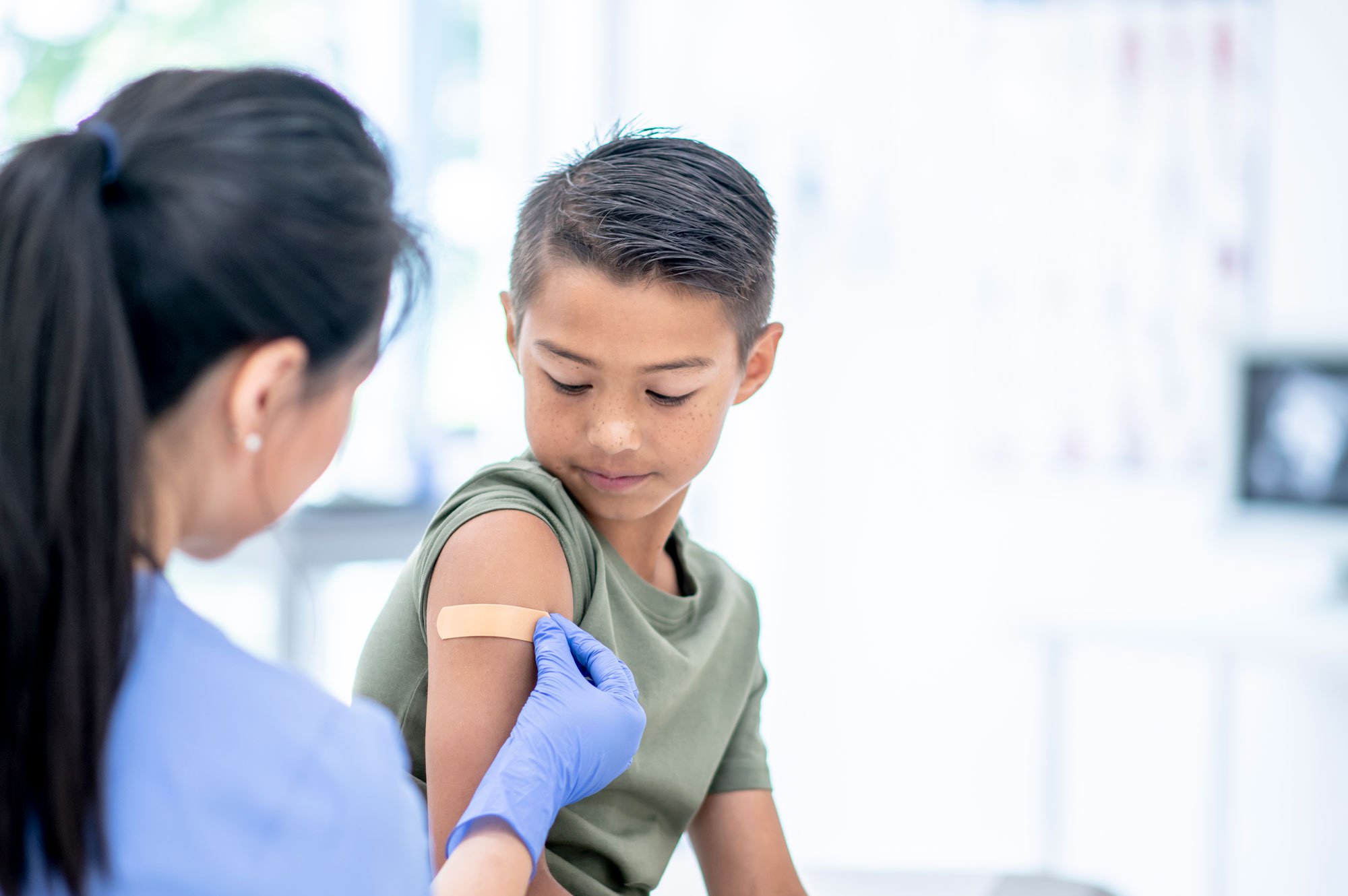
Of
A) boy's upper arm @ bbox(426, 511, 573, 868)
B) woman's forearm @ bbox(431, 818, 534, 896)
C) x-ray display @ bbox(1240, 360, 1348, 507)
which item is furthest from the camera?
x-ray display @ bbox(1240, 360, 1348, 507)

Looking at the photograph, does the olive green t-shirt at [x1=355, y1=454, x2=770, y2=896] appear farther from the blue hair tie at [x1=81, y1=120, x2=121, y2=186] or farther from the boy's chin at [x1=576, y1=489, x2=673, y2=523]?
the blue hair tie at [x1=81, y1=120, x2=121, y2=186]

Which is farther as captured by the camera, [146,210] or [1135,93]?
[1135,93]

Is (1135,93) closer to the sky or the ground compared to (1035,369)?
closer to the sky

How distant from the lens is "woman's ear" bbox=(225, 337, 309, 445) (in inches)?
25.3

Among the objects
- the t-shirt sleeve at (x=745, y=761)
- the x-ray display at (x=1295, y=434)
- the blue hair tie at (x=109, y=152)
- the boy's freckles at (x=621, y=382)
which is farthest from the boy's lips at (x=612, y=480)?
the x-ray display at (x=1295, y=434)

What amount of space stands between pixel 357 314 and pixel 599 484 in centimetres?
40

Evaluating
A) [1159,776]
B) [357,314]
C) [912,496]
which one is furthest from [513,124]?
[357,314]

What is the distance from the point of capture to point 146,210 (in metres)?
0.61

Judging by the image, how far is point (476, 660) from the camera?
93 cm

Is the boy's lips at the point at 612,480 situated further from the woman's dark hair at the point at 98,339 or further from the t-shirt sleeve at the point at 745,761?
the woman's dark hair at the point at 98,339

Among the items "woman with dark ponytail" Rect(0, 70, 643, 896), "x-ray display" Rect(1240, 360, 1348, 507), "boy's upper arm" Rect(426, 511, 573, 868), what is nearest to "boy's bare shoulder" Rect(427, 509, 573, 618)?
"boy's upper arm" Rect(426, 511, 573, 868)

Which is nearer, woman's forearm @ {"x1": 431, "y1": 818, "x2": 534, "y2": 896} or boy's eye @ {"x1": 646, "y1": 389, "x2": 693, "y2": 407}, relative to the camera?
woman's forearm @ {"x1": 431, "y1": 818, "x2": 534, "y2": 896}

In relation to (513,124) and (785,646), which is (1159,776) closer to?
(785,646)

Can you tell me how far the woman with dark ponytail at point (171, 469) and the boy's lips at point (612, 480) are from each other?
380 millimetres
